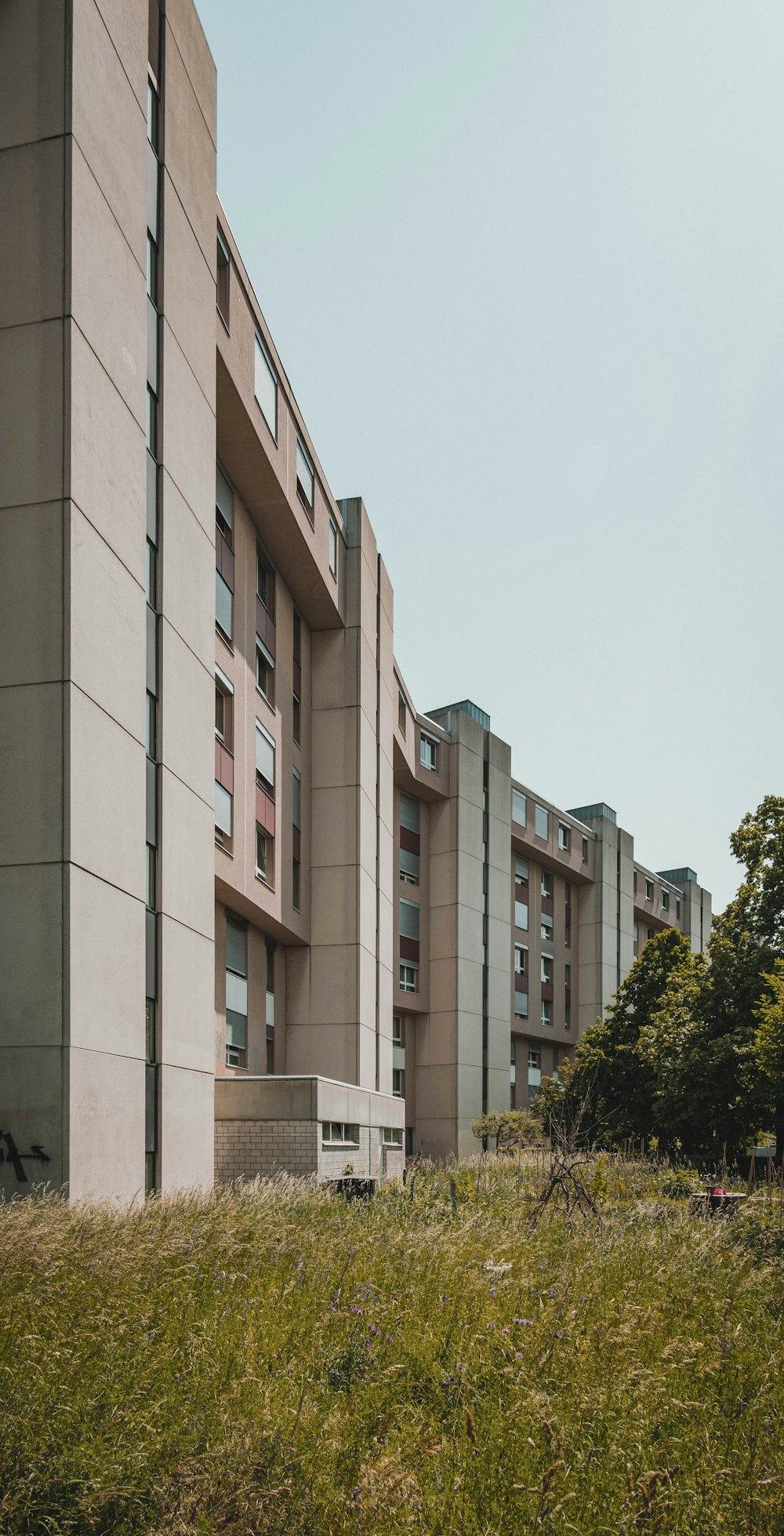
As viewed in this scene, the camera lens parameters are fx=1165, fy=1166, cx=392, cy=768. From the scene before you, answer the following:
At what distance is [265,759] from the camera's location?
2680cm

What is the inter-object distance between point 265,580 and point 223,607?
16.6 feet

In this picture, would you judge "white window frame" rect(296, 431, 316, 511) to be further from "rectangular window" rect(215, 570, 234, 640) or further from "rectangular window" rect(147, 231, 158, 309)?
"rectangular window" rect(147, 231, 158, 309)

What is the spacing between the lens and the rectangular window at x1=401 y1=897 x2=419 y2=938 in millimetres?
43875

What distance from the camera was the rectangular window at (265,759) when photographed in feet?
85.9

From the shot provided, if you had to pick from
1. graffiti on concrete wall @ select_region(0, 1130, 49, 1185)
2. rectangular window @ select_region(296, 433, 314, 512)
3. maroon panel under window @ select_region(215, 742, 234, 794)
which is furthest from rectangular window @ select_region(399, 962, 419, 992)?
graffiti on concrete wall @ select_region(0, 1130, 49, 1185)

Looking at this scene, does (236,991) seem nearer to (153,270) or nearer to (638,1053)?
(153,270)

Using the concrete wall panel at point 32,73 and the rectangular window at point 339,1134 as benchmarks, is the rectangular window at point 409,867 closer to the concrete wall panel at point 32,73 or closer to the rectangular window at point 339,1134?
the rectangular window at point 339,1134

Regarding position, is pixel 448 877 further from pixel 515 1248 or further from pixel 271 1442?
pixel 271 1442

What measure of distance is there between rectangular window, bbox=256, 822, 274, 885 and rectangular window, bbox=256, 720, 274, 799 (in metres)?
1.06

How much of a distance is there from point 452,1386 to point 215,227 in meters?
19.7

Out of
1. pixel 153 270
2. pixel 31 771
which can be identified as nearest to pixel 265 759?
pixel 153 270

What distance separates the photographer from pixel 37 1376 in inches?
198

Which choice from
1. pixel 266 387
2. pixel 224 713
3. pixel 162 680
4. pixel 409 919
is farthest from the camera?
pixel 409 919

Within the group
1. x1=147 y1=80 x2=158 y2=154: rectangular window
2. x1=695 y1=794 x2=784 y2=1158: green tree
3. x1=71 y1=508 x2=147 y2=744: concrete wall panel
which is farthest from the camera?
x1=695 y1=794 x2=784 y2=1158: green tree
